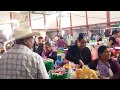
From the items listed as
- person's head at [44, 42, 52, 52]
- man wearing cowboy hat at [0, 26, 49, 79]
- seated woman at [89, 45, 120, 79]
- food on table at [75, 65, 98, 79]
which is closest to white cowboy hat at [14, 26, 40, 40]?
man wearing cowboy hat at [0, 26, 49, 79]

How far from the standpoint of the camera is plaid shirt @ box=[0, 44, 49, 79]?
186 cm

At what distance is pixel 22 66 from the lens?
1.88 m

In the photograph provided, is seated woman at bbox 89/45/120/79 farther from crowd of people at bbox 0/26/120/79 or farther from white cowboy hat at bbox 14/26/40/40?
white cowboy hat at bbox 14/26/40/40

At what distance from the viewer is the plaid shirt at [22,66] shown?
186 centimetres

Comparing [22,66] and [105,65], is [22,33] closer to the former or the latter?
[22,66]

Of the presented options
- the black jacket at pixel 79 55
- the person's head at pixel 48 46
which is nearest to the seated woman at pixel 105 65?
the black jacket at pixel 79 55

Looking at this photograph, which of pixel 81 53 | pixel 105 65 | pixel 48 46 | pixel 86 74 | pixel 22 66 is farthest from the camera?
pixel 48 46

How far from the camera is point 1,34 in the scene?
11680 millimetres

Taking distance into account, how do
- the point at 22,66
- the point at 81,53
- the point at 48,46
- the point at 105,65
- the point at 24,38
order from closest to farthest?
the point at 22,66 → the point at 24,38 → the point at 105,65 → the point at 81,53 → the point at 48,46

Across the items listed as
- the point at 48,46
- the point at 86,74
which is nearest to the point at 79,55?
the point at 48,46

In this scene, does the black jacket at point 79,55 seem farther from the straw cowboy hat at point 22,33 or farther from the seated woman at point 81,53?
the straw cowboy hat at point 22,33
